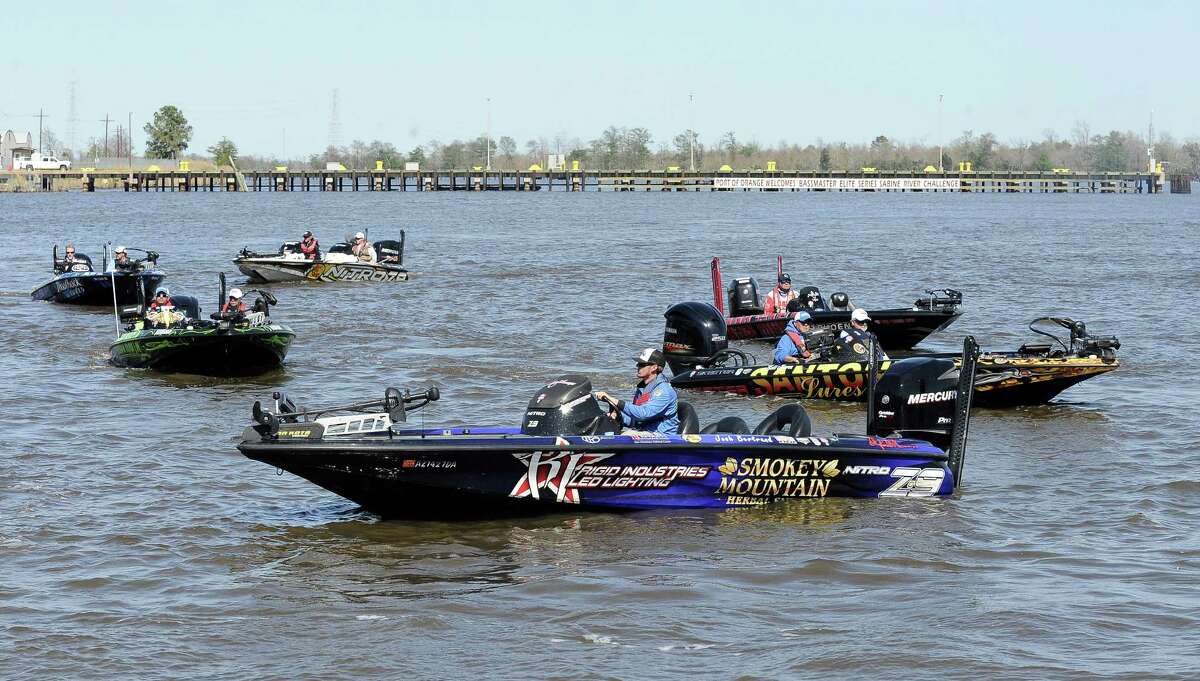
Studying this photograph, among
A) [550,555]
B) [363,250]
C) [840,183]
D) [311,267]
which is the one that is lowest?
[550,555]

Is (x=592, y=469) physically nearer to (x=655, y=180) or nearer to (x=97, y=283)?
(x=97, y=283)

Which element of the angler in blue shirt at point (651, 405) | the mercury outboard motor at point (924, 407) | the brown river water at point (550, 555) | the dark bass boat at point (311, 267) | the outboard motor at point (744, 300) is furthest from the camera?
the dark bass boat at point (311, 267)

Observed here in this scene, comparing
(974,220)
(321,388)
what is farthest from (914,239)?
(321,388)

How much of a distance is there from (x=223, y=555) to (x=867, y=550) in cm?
550

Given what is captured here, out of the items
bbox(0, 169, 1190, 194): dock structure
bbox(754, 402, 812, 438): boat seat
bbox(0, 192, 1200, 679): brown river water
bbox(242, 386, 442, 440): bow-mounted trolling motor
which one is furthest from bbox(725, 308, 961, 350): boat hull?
bbox(0, 169, 1190, 194): dock structure

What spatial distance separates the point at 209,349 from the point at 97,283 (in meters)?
12.6

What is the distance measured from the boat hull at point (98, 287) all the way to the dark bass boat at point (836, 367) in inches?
636

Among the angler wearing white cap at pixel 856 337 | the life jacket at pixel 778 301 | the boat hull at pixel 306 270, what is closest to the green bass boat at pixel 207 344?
the angler wearing white cap at pixel 856 337

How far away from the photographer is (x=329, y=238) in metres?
69.5

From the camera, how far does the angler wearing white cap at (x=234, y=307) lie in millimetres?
22688

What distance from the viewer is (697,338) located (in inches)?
853

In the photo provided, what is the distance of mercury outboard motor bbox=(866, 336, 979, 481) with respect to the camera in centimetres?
1433

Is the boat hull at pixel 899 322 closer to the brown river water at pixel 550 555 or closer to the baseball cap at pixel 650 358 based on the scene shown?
the brown river water at pixel 550 555

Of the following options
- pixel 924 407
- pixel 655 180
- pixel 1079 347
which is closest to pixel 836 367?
pixel 1079 347
